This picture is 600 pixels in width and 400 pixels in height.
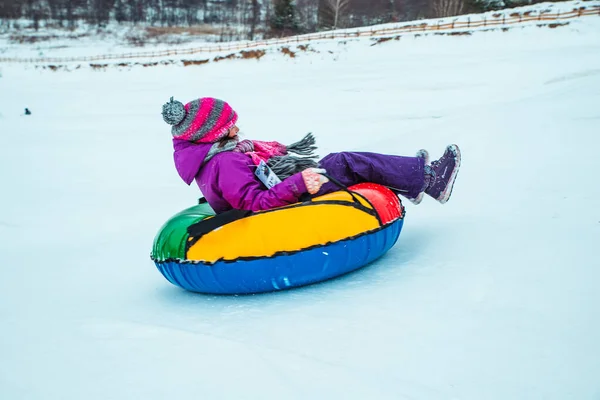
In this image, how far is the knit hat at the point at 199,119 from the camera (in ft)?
8.81

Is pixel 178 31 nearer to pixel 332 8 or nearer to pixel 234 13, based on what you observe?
pixel 234 13

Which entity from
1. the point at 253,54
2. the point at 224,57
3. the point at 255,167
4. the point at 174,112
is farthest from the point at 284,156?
the point at 224,57

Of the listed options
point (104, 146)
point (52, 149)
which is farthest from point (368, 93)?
point (52, 149)

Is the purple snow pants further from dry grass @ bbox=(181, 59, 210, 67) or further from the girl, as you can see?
dry grass @ bbox=(181, 59, 210, 67)

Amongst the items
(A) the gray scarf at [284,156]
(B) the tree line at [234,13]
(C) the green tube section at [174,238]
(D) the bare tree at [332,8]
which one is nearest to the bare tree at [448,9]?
(B) the tree line at [234,13]

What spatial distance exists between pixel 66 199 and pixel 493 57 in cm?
1030

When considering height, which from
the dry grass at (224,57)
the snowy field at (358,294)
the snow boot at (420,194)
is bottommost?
the snowy field at (358,294)

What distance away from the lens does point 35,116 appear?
12.9 metres

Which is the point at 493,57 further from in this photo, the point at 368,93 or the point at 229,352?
the point at 229,352

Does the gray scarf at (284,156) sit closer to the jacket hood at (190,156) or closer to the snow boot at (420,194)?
the jacket hood at (190,156)

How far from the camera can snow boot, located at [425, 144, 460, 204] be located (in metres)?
3.04

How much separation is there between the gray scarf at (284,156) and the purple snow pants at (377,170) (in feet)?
0.44

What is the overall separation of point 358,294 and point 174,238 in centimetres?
98

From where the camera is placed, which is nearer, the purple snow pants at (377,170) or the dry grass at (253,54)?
the purple snow pants at (377,170)
